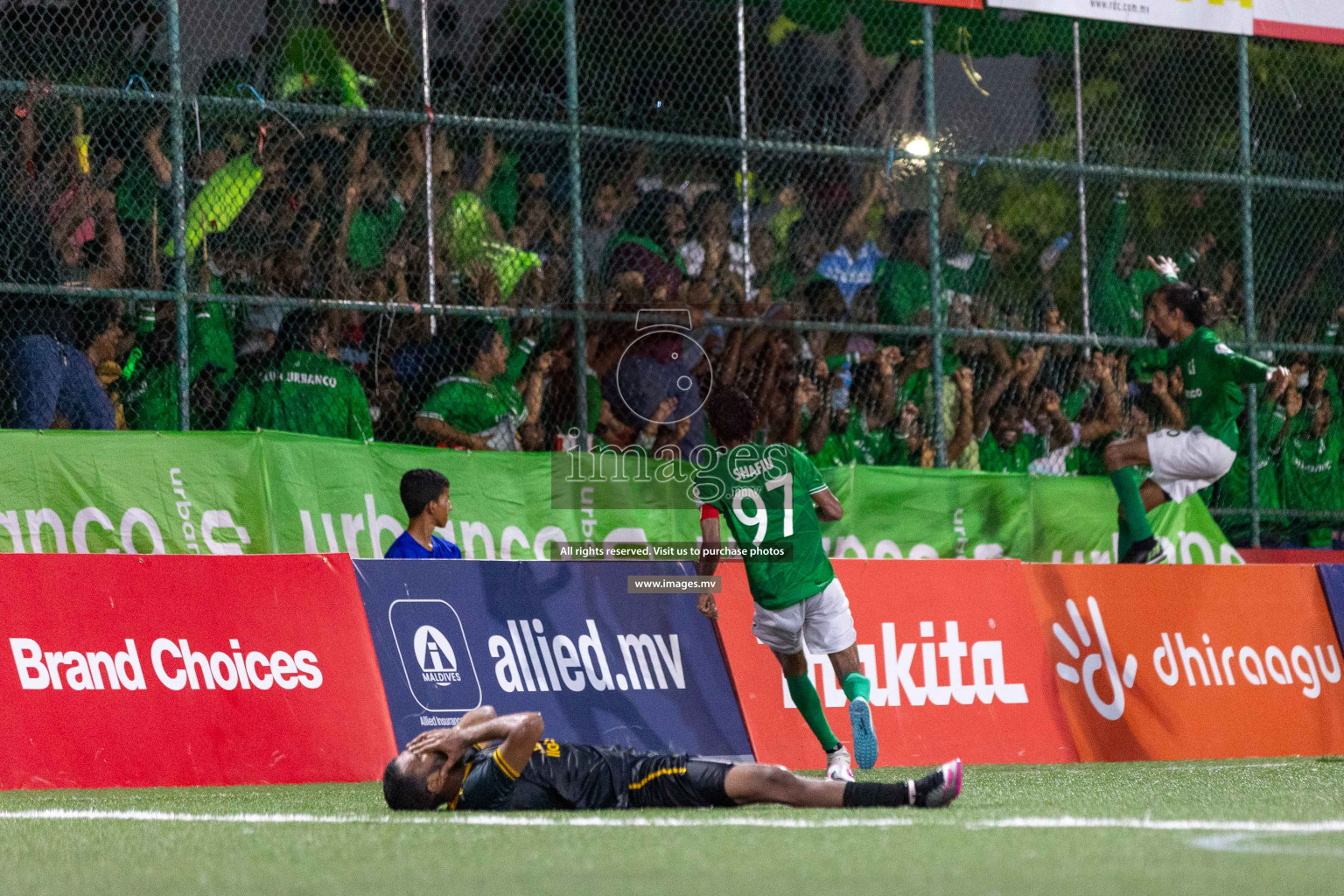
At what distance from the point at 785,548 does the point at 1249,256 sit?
7.63 meters

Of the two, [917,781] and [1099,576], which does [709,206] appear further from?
[917,781]

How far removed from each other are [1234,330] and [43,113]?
32.2 feet

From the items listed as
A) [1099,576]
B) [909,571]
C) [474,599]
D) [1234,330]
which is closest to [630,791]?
[474,599]

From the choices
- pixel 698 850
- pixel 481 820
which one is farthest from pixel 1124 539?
pixel 698 850

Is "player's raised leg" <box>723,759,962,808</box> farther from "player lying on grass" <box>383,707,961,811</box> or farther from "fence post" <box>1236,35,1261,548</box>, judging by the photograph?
"fence post" <box>1236,35,1261,548</box>

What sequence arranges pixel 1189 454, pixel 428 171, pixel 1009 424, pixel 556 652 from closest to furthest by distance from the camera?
pixel 556 652 < pixel 428 171 < pixel 1189 454 < pixel 1009 424

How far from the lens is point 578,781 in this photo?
6.89 metres

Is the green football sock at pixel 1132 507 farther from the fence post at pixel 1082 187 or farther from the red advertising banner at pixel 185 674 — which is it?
the red advertising banner at pixel 185 674

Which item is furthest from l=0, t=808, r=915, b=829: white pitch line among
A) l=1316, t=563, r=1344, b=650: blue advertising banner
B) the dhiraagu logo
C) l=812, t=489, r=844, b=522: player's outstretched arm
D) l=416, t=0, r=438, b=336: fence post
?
l=1316, t=563, r=1344, b=650: blue advertising banner

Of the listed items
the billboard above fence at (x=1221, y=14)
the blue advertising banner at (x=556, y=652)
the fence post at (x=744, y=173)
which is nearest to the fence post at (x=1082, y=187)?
the billboard above fence at (x=1221, y=14)

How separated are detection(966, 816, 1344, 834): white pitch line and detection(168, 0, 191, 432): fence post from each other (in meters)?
6.86

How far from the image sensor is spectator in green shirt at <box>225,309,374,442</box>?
11719 millimetres

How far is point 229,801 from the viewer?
761 centimetres

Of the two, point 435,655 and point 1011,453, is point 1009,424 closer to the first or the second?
point 1011,453
